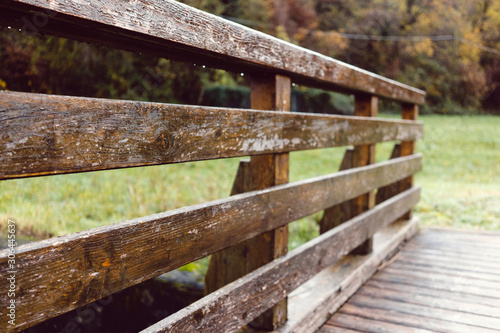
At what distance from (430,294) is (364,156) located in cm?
114

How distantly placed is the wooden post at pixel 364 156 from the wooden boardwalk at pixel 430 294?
0.93 ft

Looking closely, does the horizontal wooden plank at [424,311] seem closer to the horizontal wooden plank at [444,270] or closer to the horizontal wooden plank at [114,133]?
the horizontal wooden plank at [444,270]

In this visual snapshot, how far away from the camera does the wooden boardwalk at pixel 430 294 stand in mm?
2432

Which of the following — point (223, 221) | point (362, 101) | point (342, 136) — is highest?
point (362, 101)

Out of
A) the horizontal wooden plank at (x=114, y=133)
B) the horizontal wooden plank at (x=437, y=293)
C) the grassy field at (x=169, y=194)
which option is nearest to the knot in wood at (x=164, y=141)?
the horizontal wooden plank at (x=114, y=133)

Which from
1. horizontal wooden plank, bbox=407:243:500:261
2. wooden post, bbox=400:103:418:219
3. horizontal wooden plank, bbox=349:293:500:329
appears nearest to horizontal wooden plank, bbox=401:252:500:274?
horizontal wooden plank, bbox=407:243:500:261

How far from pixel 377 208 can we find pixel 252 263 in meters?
1.68

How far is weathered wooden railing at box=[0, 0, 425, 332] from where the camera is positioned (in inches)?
40.3

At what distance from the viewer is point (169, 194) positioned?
18.7 feet

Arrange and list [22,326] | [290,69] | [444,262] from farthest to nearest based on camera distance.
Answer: [444,262]
[290,69]
[22,326]

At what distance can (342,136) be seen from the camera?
8.79ft

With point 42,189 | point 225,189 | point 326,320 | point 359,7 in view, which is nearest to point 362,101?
point 326,320

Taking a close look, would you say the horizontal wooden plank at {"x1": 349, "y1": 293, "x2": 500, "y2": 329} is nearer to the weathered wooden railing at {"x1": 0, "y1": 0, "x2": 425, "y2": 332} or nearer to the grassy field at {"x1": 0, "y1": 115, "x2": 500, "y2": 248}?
the weathered wooden railing at {"x1": 0, "y1": 0, "x2": 425, "y2": 332}

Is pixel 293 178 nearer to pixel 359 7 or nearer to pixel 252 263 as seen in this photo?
pixel 252 263
